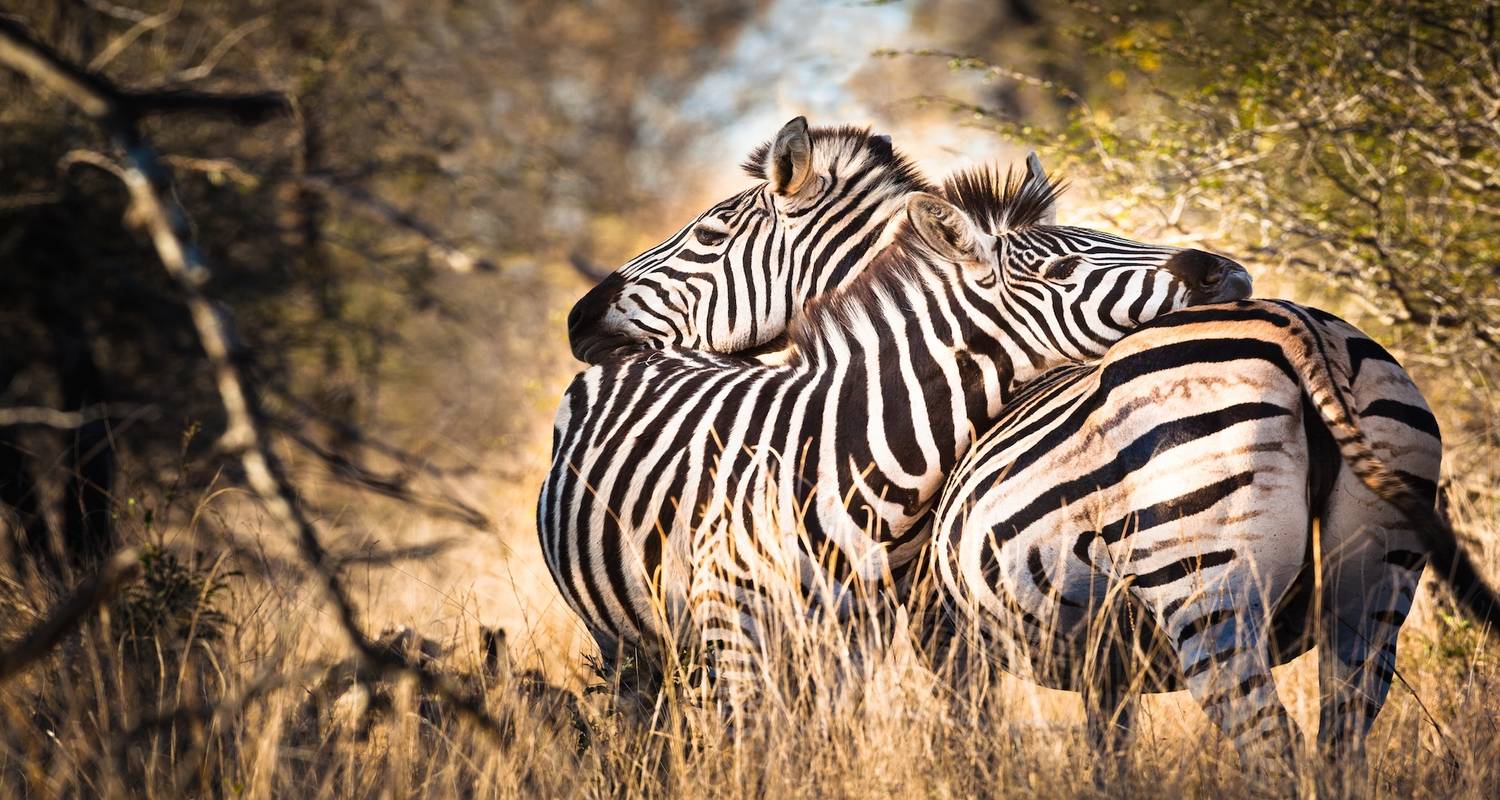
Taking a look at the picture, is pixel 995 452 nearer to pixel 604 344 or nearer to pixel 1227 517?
pixel 1227 517

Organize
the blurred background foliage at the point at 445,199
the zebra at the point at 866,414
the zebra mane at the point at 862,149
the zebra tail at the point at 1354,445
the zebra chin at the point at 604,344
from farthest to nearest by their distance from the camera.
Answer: the blurred background foliage at the point at 445,199
the zebra chin at the point at 604,344
the zebra mane at the point at 862,149
the zebra at the point at 866,414
the zebra tail at the point at 1354,445

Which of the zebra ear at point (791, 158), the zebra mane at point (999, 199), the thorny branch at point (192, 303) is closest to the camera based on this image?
the thorny branch at point (192, 303)

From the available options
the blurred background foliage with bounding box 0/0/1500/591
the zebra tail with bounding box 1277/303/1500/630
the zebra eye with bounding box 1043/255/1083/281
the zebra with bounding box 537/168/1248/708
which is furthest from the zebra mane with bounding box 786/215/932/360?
the zebra tail with bounding box 1277/303/1500/630

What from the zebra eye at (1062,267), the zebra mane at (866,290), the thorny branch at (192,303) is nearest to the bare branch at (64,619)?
the thorny branch at (192,303)

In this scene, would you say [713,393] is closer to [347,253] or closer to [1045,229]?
[1045,229]

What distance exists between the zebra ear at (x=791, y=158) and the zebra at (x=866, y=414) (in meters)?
0.59

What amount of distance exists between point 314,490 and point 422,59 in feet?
20.1

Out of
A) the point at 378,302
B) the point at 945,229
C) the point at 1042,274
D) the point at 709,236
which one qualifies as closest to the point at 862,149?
the point at 709,236

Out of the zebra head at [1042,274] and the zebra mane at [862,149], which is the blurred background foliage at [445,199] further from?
the zebra head at [1042,274]

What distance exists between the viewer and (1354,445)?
2705 mm

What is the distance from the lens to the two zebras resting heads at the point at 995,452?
2.74m

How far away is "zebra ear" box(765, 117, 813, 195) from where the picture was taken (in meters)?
4.03

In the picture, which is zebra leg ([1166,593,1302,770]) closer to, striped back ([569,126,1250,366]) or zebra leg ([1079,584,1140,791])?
zebra leg ([1079,584,1140,791])

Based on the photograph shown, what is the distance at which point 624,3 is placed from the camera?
76.8 ft
